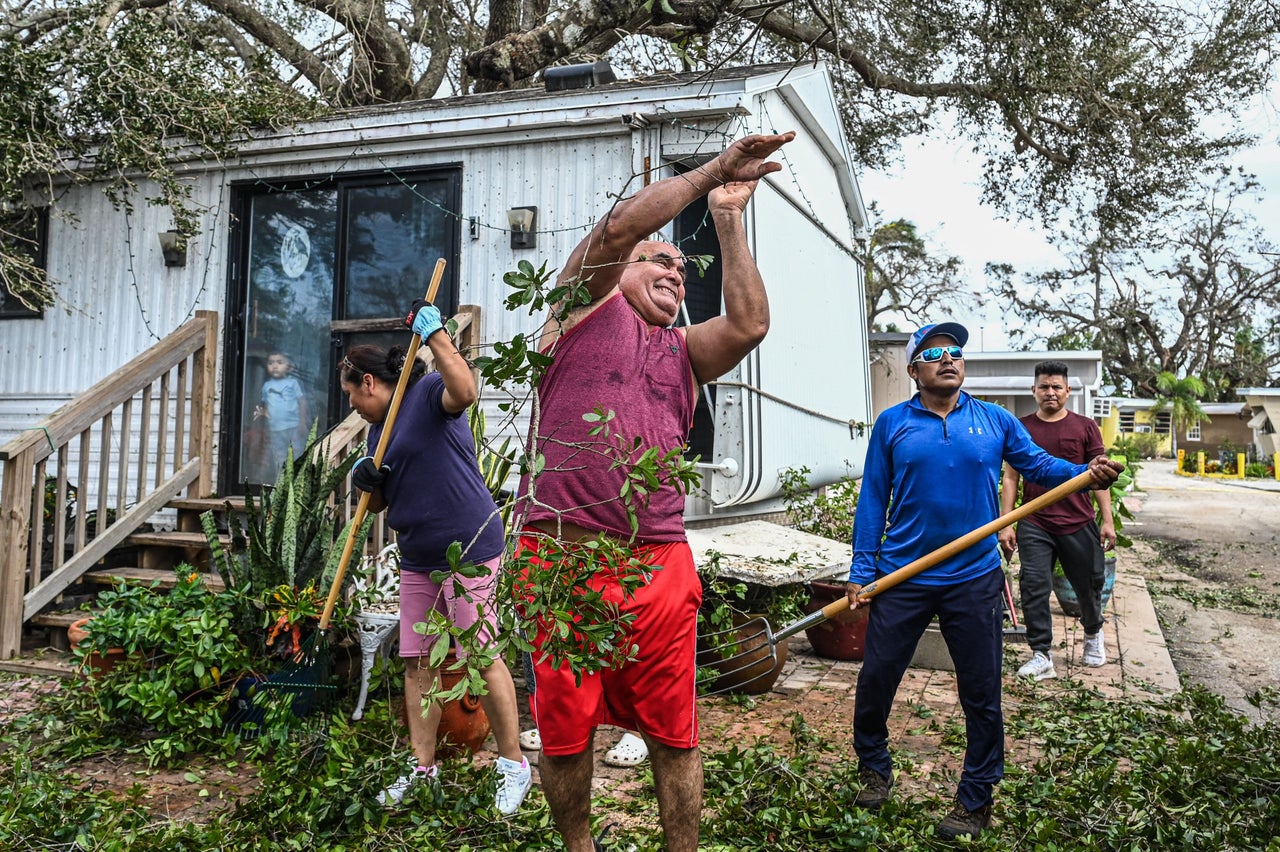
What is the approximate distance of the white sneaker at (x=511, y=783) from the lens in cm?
384

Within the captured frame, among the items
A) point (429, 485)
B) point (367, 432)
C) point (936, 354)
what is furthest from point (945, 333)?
point (367, 432)

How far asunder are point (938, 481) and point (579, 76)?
4.89 metres

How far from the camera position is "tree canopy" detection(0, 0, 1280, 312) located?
7355 millimetres

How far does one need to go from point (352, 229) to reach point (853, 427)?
553cm

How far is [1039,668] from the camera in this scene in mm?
6105

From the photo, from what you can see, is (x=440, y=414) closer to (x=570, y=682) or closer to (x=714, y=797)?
(x=570, y=682)

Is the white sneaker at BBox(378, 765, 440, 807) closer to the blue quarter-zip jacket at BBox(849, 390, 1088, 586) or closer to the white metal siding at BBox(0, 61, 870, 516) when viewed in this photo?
the blue quarter-zip jacket at BBox(849, 390, 1088, 586)

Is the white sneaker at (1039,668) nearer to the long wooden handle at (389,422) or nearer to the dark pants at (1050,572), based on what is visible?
the dark pants at (1050,572)

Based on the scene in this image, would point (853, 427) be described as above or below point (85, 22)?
below

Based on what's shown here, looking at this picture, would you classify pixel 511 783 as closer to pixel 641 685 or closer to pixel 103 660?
pixel 641 685

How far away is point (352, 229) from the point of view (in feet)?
25.4

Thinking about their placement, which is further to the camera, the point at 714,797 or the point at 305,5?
the point at 305,5

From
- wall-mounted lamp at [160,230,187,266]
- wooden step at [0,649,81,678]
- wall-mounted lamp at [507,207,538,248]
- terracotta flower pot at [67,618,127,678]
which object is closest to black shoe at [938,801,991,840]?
terracotta flower pot at [67,618,127,678]

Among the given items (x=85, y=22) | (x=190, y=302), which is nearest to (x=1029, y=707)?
(x=190, y=302)
